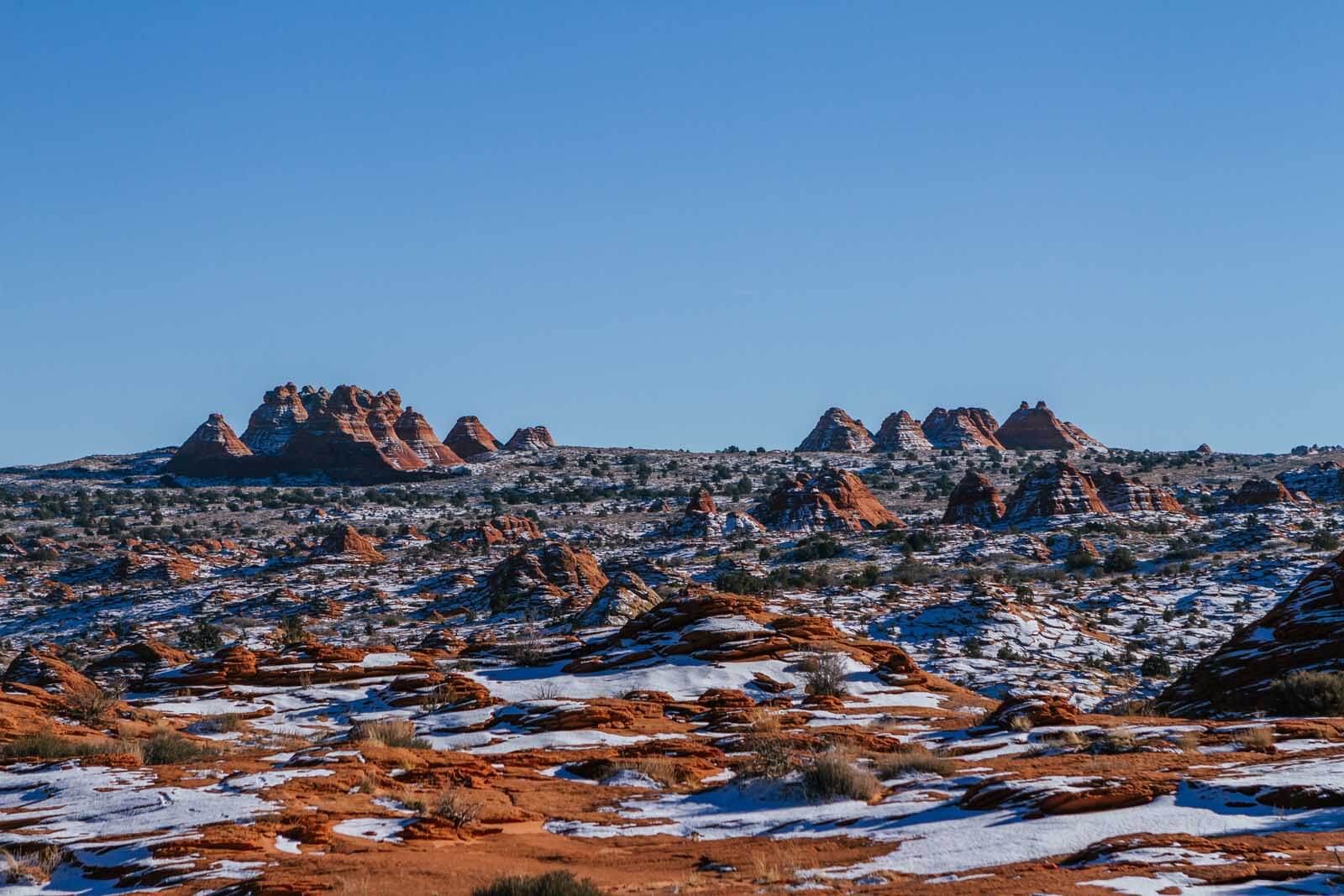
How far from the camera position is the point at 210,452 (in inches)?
5477

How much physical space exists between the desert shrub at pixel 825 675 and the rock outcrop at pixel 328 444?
10516cm

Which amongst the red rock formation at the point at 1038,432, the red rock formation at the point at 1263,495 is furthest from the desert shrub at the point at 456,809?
the red rock formation at the point at 1038,432

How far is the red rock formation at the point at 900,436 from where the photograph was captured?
14362 centimetres

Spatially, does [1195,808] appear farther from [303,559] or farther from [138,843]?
[303,559]

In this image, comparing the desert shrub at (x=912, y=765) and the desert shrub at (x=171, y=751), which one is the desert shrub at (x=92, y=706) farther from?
the desert shrub at (x=912, y=765)

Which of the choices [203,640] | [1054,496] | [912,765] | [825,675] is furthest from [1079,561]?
[912,765]

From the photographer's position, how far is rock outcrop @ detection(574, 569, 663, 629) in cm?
4109

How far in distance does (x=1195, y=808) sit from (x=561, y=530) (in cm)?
8145

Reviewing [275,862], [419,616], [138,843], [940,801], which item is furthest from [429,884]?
[419,616]

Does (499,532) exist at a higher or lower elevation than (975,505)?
lower

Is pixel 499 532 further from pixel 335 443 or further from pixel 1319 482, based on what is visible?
pixel 1319 482

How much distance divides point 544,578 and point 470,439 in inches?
3529

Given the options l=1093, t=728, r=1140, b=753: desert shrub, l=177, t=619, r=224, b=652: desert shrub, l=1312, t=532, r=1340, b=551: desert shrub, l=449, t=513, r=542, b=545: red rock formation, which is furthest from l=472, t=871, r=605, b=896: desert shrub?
l=449, t=513, r=542, b=545: red rock formation

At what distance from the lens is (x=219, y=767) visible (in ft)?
58.0
